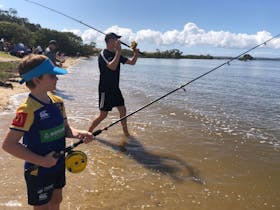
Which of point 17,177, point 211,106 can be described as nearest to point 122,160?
point 17,177

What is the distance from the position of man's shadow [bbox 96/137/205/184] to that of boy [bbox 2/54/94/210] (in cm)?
294

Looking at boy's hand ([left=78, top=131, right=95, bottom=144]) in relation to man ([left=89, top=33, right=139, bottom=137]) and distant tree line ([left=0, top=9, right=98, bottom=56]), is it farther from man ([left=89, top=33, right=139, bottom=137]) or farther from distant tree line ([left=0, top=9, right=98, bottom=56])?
distant tree line ([left=0, top=9, right=98, bottom=56])

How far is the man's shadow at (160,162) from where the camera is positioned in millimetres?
6223

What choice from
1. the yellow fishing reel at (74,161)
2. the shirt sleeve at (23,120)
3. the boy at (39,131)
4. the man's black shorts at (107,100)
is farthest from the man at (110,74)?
the shirt sleeve at (23,120)

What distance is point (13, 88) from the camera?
14.6 m

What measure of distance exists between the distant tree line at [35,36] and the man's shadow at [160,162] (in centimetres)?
5525

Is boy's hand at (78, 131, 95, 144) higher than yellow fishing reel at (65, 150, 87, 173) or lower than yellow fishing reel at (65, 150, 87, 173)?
higher

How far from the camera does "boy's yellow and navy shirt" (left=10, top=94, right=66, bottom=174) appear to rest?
124 inches

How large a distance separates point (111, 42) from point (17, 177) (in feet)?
10.8

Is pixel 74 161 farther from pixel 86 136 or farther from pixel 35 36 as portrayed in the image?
pixel 35 36

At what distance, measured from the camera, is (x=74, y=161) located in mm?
3775

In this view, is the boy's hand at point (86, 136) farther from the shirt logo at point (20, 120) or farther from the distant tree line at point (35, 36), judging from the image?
the distant tree line at point (35, 36)

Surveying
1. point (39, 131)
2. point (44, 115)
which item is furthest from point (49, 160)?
point (44, 115)

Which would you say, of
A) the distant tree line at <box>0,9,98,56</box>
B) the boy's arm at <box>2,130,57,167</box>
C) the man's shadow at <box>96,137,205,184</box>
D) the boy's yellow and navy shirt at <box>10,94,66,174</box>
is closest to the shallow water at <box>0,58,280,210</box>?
the man's shadow at <box>96,137,205,184</box>
